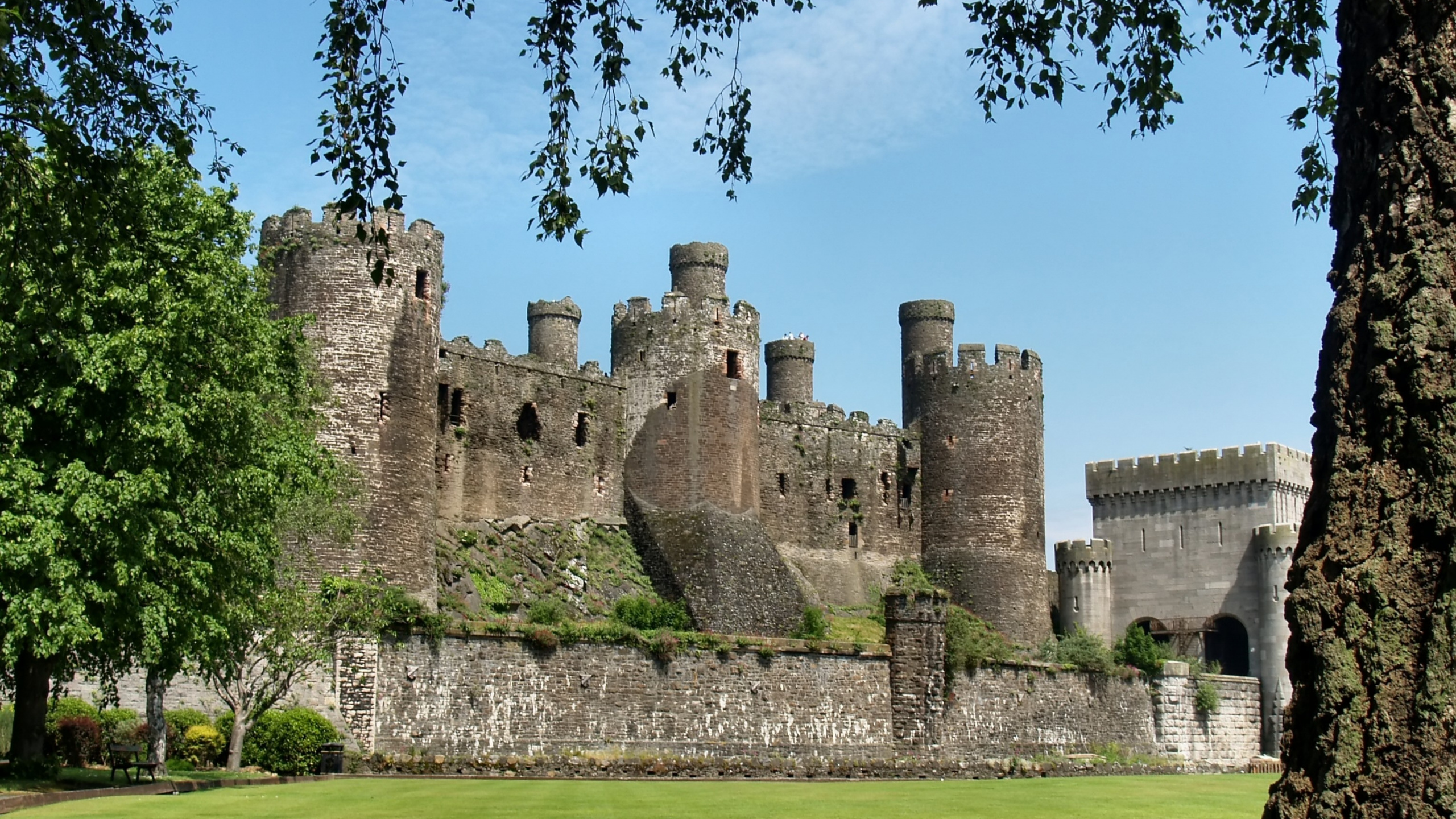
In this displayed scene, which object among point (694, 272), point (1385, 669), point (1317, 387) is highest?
point (694, 272)

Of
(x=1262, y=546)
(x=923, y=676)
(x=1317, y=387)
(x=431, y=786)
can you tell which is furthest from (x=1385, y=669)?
(x=1262, y=546)

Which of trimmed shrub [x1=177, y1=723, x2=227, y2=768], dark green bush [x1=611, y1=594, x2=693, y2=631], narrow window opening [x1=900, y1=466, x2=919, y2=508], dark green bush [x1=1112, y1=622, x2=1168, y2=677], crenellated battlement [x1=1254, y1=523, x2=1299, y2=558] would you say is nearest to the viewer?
trimmed shrub [x1=177, y1=723, x2=227, y2=768]

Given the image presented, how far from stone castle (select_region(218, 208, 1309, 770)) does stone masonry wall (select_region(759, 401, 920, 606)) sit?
0.29ft

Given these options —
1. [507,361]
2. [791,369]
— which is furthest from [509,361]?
[791,369]

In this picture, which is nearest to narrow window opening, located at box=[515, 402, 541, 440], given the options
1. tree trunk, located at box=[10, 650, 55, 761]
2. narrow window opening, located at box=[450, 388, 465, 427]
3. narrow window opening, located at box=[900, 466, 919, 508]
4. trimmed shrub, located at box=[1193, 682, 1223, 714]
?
narrow window opening, located at box=[450, 388, 465, 427]

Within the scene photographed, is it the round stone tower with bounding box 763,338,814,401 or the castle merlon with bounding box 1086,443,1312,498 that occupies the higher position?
the round stone tower with bounding box 763,338,814,401

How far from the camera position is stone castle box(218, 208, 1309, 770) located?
3064 centimetres

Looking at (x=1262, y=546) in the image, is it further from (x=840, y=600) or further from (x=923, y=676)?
(x=923, y=676)

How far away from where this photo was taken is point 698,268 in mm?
43438

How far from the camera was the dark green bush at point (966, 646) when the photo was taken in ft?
117

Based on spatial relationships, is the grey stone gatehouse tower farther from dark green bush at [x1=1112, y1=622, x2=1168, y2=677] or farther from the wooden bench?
the wooden bench

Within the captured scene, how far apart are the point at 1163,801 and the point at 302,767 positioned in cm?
1364

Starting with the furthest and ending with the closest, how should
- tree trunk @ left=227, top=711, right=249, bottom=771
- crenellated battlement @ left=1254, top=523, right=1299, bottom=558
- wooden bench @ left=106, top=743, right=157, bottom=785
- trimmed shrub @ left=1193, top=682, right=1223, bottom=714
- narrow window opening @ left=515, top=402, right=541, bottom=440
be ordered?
1. crenellated battlement @ left=1254, top=523, right=1299, bottom=558
2. trimmed shrub @ left=1193, top=682, right=1223, bottom=714
3. narrow window opening @ left=515, top=402, right=541, bottom=440
4. tree trunk @ left=227, top=711, right=249, bottom=771
5. wooden bench @ left=106, top=743, right=157, bottom=785

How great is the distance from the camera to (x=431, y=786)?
23.1m
